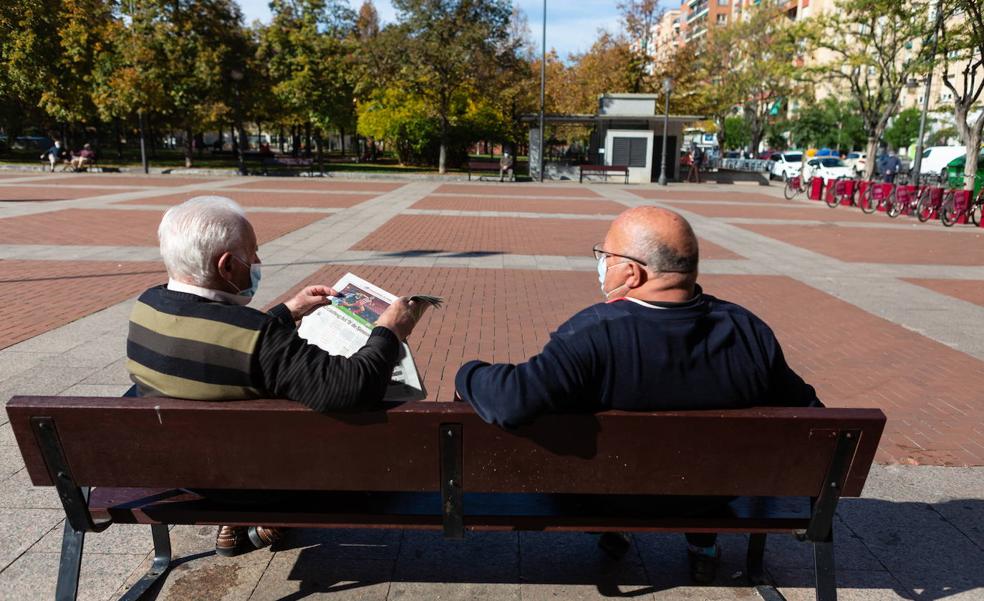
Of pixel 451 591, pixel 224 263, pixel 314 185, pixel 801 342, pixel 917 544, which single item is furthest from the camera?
pixel 314 185

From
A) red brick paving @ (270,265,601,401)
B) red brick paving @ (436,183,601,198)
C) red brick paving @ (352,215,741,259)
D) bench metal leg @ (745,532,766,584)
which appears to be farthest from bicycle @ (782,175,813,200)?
bench metal leg @ (745,532,766,584)

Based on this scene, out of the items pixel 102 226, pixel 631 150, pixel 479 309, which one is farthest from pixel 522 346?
pixel 631 150

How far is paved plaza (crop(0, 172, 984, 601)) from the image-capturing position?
2.85m

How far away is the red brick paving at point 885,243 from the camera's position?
37.5 ft

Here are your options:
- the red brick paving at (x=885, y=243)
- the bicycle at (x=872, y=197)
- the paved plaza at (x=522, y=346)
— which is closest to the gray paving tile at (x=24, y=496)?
the paved plaza at (x=522, y=346)

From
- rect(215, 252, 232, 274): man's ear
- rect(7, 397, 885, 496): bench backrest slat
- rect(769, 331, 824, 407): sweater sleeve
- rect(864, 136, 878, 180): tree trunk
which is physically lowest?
rect(7, 397, 885, 496): bench backrest slat

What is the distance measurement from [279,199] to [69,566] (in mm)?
18059

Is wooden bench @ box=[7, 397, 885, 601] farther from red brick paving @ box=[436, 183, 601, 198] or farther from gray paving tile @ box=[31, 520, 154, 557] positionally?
red brick paving @ box=[436, 183, 601, 198]

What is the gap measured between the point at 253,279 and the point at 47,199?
18.2m

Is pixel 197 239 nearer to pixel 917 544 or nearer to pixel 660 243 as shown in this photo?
pixel 660 243

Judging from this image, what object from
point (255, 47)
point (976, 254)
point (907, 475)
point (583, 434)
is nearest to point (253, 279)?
point (583, 434)

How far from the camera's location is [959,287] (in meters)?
9.09

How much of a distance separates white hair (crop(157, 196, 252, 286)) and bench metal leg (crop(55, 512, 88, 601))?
0.89 meters

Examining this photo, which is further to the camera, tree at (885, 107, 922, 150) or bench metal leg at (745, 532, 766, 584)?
tree at (885, 107, 922, 150)
